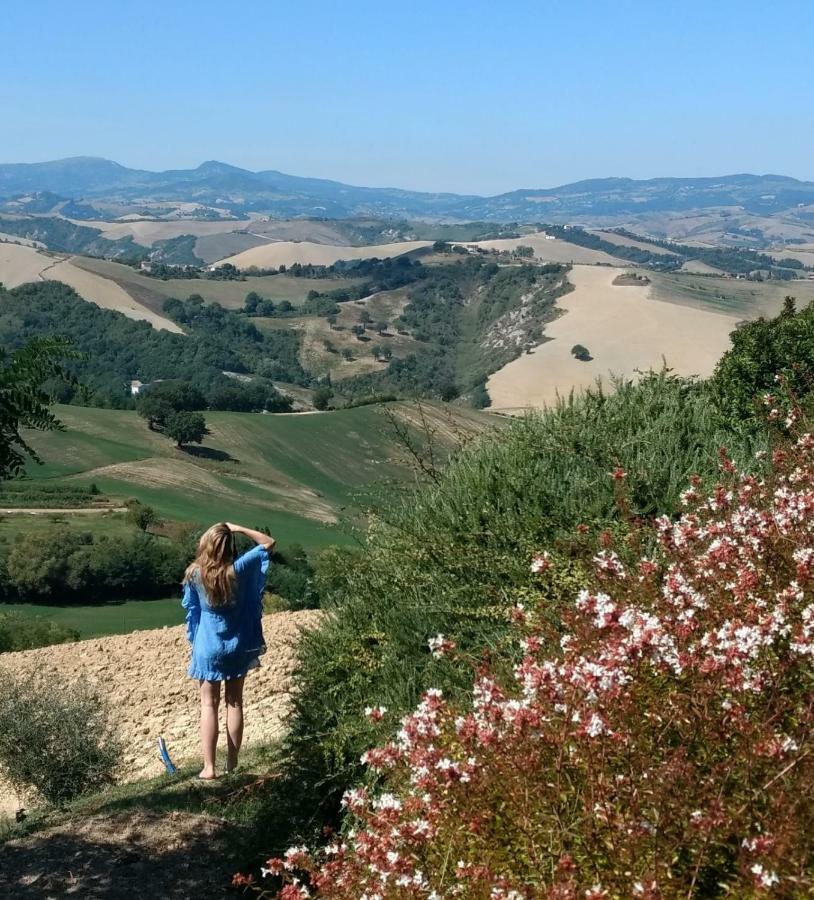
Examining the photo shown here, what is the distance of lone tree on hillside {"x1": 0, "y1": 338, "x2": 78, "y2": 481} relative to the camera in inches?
221

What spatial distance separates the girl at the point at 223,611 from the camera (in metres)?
6.60

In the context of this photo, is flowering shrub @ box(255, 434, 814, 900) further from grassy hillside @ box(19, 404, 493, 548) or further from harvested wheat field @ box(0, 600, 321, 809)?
grassy hillside @ box(19, 404, 493, 548)

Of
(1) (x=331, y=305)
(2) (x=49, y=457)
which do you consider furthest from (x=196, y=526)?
(1) (x=331, y=305)

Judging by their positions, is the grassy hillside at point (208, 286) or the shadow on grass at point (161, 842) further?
the grassy hillside at point (208, 286)

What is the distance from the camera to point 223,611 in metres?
6.72

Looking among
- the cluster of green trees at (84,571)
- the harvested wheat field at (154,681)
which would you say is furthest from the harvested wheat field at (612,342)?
the harvested wheat field at (154,681)

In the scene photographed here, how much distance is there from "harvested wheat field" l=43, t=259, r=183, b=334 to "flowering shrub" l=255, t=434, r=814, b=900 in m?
135

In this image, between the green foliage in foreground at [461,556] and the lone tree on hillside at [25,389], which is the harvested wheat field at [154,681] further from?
the lone tree on hillside at [25,389]

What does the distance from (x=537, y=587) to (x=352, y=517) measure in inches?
103

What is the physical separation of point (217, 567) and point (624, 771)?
401cm

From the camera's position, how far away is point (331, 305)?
521ft

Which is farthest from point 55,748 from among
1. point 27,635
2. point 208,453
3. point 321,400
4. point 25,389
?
point 321,400

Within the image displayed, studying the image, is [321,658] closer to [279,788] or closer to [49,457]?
[279,788]

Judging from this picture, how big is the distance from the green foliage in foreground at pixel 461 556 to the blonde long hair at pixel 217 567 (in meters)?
0.64
